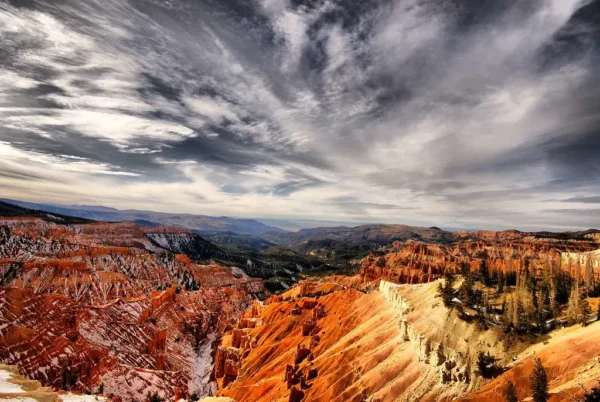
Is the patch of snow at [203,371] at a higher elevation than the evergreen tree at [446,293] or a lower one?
lower

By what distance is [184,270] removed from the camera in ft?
590

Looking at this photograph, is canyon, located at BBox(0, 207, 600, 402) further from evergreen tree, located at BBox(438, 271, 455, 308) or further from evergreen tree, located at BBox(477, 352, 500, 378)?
evergreen tree, located at BBox(438, 271, 455, 308)

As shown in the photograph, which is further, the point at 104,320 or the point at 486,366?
the point at 104,320

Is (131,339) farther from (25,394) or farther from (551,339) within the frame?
(551,339)

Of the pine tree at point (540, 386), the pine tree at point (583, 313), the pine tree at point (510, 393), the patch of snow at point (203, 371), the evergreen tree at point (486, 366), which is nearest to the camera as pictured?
the pine tree at point (540, 386)

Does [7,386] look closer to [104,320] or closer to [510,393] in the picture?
[104,320]

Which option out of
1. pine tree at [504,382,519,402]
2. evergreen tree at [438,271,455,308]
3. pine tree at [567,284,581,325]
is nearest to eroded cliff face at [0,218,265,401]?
evergreen tree at [438,271,455,308]

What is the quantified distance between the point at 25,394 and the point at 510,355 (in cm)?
5603

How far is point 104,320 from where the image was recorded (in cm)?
8056

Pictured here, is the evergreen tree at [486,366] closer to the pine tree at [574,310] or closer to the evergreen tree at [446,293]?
the pine tree at [574,310]

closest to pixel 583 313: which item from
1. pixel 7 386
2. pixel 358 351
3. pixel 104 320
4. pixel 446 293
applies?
pixel 446 293

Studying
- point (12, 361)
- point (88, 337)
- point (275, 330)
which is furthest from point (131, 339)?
point (275, 330)

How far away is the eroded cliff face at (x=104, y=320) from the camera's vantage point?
6162 cm

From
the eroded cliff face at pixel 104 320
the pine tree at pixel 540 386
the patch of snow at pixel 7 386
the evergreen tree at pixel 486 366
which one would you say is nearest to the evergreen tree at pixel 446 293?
the evergreen tree at pixel 486 366
